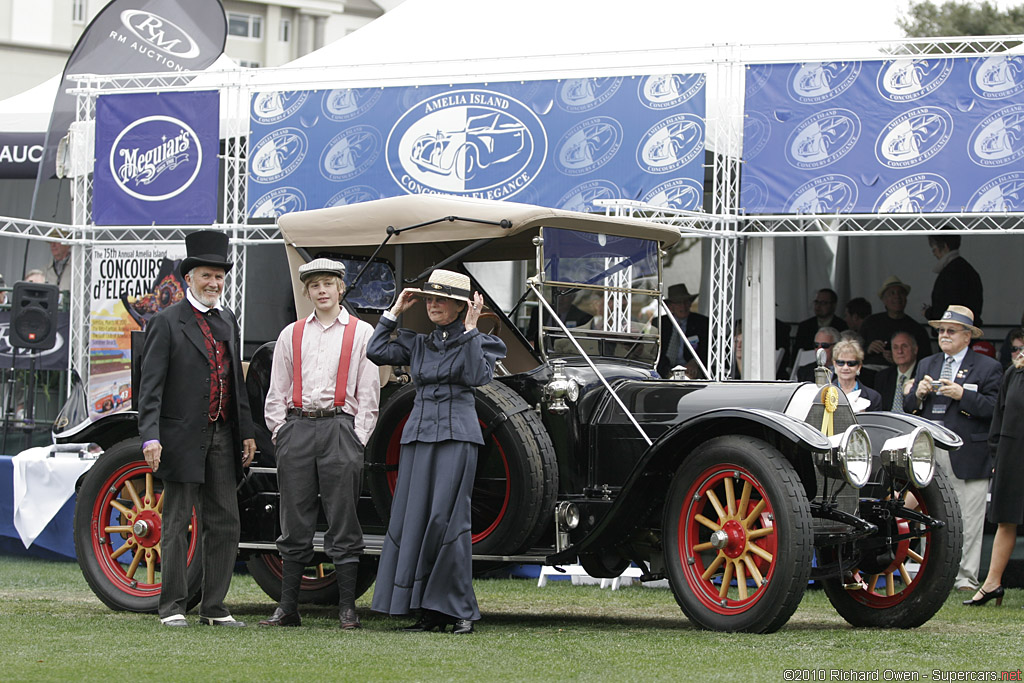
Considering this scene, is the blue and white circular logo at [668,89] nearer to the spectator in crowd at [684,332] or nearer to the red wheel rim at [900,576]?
the spectator in crowd at [684,332]

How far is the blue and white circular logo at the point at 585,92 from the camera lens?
11781 millimetres

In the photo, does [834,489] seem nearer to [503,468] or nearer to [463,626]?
[503,468]

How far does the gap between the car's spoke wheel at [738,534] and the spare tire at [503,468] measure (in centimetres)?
61

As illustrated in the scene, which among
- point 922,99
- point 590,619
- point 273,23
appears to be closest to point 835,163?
point 922,99

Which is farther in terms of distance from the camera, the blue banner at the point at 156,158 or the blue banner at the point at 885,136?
the blue banner at the point at 156,158

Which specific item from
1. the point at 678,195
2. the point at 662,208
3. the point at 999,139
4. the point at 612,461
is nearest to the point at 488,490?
the point at 612,461

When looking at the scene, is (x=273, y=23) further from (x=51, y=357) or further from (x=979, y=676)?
(x=979, y=676)

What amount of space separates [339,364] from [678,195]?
17.8ft

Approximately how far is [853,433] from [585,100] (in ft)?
20.8

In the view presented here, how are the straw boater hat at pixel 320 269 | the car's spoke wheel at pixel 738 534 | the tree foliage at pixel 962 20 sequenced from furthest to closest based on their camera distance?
the tree foliage at pixel 962 20 < the straw boater hat at pixel 320 269 < the car's spoke wheel at pixel 738 534

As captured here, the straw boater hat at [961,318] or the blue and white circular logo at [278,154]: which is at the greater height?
the blue and white circular logo at [278,154]

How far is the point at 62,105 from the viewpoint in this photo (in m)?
13.7

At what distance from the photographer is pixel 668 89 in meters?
11.5

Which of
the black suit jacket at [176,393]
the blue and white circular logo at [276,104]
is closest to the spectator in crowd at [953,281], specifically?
the blue and white circular logo at [276,104]
